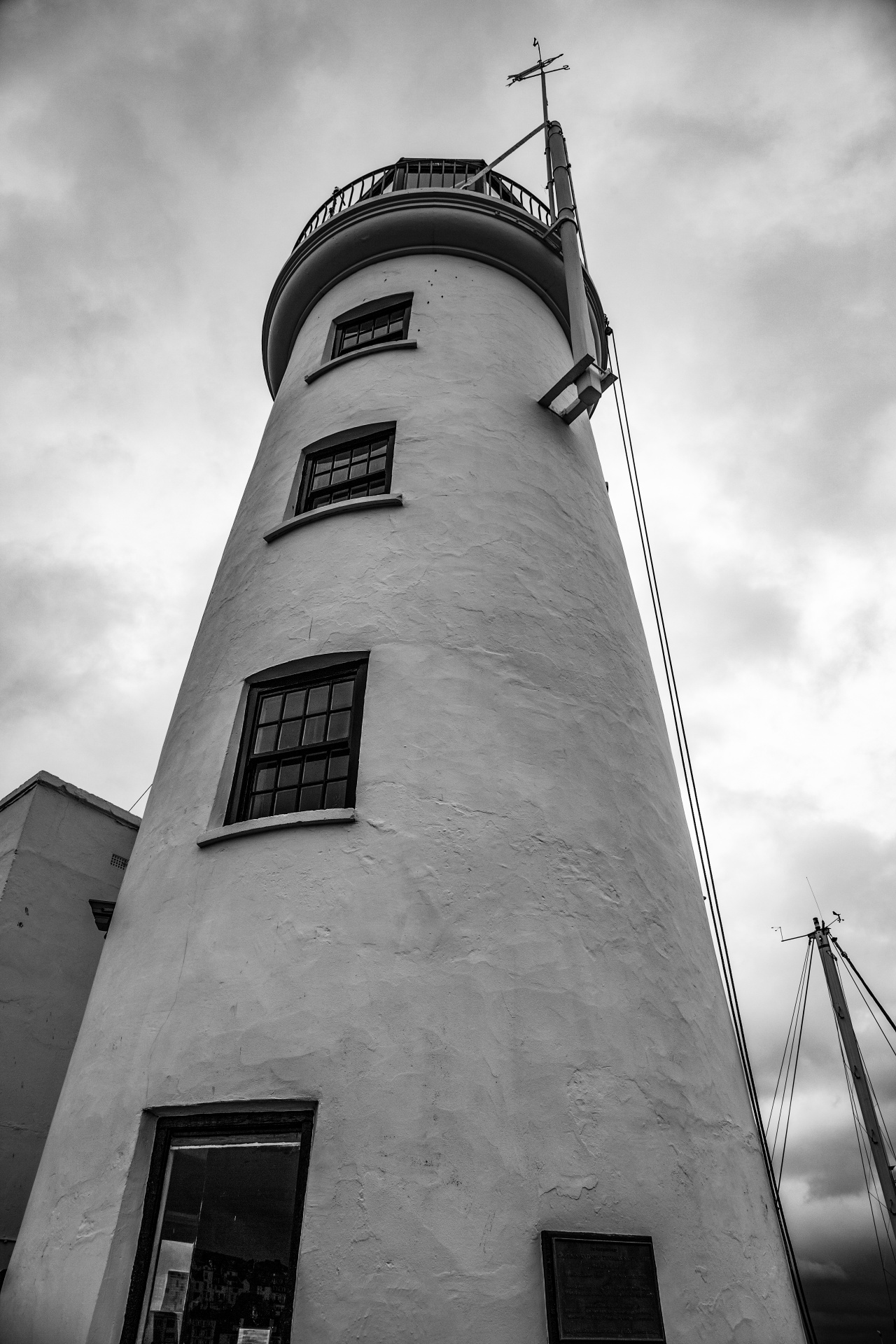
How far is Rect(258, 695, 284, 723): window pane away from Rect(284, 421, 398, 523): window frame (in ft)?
9.43

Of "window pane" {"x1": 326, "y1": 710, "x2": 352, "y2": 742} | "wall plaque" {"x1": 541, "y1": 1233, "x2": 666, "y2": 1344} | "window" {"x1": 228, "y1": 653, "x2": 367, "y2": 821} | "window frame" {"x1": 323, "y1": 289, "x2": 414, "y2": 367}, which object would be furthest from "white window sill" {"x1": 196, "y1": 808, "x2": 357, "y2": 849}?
"window frame" {"x1": 323, "y1": 289, "x2": 414, "y2": 367}

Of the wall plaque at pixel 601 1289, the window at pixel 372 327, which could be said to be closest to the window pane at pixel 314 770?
the wall plaque at pixel 601 1289

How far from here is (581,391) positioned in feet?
38.1

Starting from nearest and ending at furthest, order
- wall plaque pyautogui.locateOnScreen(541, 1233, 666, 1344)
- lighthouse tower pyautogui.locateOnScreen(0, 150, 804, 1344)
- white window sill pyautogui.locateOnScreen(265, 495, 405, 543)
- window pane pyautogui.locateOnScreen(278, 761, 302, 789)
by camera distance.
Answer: wall plaque pyautogui.locateOnScreen(541, 1233, 666, 1344) → lighthouse tower pyautogui.locateOnScreen(0, 150, 804, 1344) → window pane pyautogui.locateOnScreen(278, 761, 302, 789) → white window sill pyautogui.locateOnScreen(265, 495, 405, 543)

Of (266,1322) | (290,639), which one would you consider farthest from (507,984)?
(290,639)

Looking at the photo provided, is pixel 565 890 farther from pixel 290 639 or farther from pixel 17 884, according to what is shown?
pixel 17 884

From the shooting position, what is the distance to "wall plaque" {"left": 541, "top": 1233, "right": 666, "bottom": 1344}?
5410mm

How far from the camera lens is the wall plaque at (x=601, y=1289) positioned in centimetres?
541

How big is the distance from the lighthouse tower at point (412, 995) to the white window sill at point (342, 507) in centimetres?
4

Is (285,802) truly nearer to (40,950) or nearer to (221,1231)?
(221,1231)

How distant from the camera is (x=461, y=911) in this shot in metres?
6.70

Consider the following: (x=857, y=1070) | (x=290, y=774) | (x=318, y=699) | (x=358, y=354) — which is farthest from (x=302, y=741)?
(x=857, y=1070)

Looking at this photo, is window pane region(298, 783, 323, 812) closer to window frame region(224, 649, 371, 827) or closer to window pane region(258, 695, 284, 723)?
window frame region(224, 649, 371, 827)

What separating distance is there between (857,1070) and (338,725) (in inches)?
795
